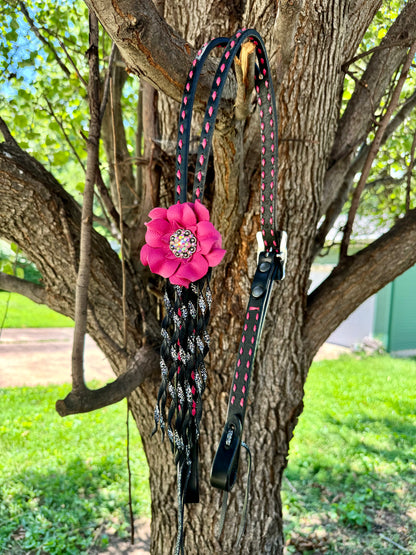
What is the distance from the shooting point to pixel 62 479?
4.05 metres

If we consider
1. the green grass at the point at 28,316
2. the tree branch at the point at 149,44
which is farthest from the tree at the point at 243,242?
the green grass at the point at 28,316

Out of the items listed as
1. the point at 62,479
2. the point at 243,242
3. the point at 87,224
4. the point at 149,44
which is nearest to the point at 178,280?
the point at 149,44

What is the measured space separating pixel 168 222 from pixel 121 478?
3800 millimetres

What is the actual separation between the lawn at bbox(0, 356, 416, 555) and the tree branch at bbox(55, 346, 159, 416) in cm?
203

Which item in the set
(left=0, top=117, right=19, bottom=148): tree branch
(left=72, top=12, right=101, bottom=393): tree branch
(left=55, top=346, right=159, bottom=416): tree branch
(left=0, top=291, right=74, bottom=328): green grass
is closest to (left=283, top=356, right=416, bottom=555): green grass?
(left=55, top=346, right=159, bottom=416): tree branch

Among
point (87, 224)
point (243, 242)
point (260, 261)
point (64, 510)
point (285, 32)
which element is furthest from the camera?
point (64, 510)

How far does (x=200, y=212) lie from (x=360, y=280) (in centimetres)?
128

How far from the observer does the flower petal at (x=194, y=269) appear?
2.60 ft

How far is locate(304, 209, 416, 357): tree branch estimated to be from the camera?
1909mm

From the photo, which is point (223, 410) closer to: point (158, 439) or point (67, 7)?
point (158, 439)

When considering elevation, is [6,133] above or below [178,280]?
above

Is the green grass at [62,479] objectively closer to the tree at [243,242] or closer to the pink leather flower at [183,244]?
the tree at [243,242]

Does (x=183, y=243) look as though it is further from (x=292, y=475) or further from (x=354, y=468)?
(x=354, y=468)

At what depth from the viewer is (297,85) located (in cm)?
167
